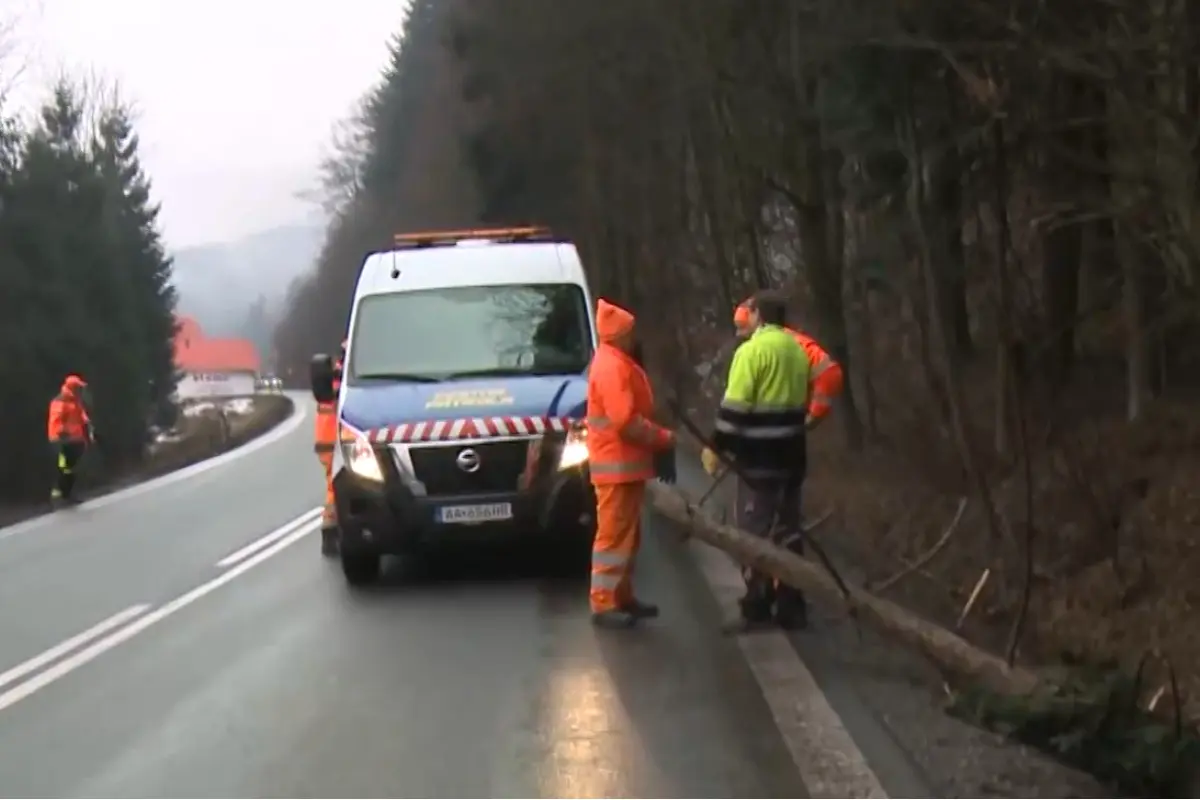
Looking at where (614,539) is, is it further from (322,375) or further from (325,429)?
(325,429)

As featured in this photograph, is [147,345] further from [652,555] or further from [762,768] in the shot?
[762,768]

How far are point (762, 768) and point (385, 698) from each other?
2362mm

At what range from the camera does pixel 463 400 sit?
1243 cm

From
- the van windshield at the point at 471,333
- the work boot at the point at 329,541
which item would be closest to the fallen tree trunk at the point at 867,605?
the van windshield at the point at 471,333

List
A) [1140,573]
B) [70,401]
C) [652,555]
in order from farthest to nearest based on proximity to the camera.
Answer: [70,401] < [652,555] < [1140,573]

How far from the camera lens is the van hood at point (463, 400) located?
1227 cm

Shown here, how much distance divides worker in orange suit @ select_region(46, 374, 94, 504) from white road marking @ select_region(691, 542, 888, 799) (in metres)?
15.2

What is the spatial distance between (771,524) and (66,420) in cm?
1578

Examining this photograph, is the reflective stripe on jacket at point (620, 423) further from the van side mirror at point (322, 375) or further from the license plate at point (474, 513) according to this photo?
the van side mirror at point (322, 375)

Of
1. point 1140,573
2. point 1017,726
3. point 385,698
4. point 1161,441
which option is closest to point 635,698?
point 385,698

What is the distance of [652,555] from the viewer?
551 inches

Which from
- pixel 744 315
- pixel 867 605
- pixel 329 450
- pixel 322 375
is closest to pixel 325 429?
pixel 329 450

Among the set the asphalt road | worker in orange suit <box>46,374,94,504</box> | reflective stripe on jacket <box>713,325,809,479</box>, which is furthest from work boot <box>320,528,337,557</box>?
worker in orange suit <box>46,374,94,504</box>

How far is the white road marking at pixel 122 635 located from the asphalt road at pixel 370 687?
0.02 m
